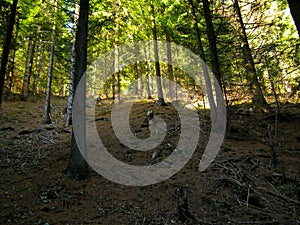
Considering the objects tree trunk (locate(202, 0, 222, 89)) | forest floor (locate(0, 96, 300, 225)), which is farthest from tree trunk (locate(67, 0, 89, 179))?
tree trunk (locate(202, 0, 222, 89))

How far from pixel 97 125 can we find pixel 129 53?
42.7 feet

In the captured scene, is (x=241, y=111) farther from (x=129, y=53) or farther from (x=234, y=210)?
(x=129, y=53)

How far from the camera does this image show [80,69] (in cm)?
683

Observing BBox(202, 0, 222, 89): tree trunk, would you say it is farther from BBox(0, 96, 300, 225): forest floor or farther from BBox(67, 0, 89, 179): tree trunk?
BBox(67, 0, 89, 179): tree trunk

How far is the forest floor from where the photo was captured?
15.3ft

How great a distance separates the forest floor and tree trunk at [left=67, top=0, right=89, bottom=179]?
27cm

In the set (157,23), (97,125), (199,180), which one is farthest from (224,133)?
(157,23)

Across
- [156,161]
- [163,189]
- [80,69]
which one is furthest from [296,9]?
[156,161]

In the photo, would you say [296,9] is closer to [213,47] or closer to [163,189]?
[163,189]

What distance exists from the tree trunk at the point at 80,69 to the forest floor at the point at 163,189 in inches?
10.6

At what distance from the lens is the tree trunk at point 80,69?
6.52m

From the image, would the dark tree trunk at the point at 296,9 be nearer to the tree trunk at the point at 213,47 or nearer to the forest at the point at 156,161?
the forest at the point at 156,161

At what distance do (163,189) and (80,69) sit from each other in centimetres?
432

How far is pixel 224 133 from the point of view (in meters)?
9.70
